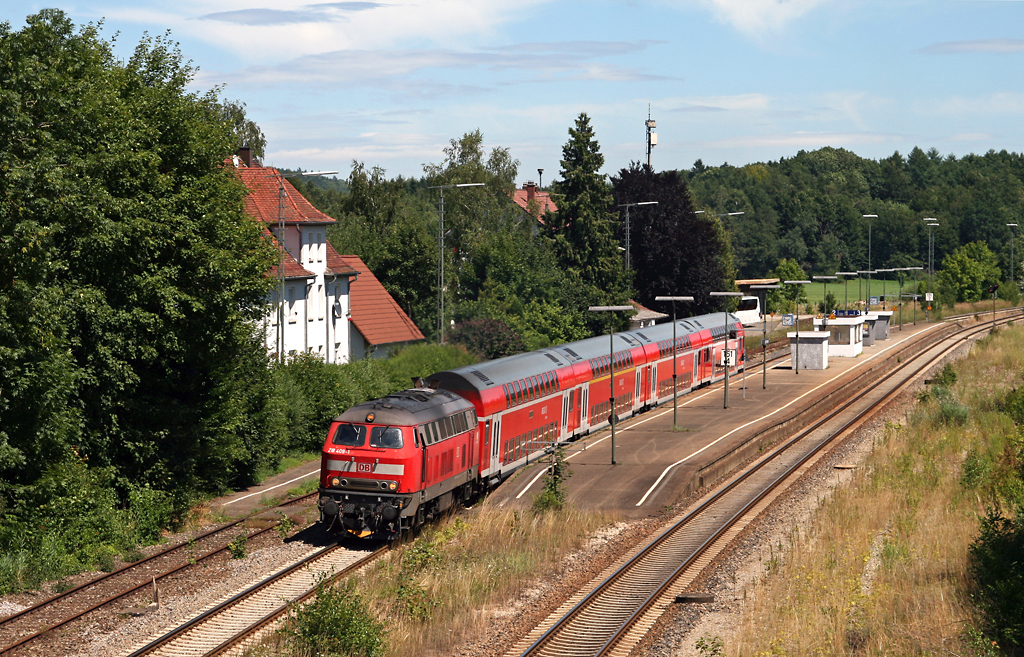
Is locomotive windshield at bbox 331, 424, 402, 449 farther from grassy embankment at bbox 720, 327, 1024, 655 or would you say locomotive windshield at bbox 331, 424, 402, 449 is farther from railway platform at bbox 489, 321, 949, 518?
grassy embankment at bbox 720, 327, 1024, 655

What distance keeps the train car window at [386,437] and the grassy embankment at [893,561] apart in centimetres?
869

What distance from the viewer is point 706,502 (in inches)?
1230

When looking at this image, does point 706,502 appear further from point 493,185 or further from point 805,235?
point 805,235

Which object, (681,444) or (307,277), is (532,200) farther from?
(681,444)

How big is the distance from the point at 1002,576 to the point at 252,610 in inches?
554

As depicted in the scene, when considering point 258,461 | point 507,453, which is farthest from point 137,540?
point 507,453

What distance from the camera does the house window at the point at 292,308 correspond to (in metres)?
53.9

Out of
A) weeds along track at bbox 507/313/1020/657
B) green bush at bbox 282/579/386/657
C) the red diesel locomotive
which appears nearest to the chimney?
the red diesel locomotive

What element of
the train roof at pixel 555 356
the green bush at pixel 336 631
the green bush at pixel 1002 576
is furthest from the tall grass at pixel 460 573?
the green bush at pixel 1002 576

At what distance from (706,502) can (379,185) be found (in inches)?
2310

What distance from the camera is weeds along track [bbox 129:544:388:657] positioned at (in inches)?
707

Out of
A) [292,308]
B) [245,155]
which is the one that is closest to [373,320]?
[292,308]

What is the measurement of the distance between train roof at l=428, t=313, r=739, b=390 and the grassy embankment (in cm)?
1009

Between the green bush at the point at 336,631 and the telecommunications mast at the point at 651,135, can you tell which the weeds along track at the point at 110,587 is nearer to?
the green bush at the point at 336,631
